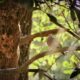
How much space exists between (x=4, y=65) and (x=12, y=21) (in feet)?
0.40

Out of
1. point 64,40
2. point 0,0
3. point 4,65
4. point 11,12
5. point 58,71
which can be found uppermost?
point 0,0

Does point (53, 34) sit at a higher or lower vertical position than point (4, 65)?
higher

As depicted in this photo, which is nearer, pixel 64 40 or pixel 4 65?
pixel 4 65

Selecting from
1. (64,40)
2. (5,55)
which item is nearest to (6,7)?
(5,55)

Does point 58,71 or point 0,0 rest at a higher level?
point 0,0

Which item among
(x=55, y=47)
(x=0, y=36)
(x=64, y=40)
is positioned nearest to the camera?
(x=55, y=47)

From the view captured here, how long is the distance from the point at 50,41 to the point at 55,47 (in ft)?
0.05

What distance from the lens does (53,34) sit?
63 centimetres

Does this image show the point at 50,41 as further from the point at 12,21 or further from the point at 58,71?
the point at 58,71

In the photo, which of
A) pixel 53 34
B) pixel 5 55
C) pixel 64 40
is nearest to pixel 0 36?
pixel 5 55

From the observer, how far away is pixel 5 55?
0.78 m

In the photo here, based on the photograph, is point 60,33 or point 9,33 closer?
point 60,33

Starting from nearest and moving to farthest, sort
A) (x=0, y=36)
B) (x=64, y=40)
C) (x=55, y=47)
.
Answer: (x=55, y=47) → (x=0, y=36) → (x=64, y=40)

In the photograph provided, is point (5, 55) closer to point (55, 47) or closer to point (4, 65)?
point (4, 65)
